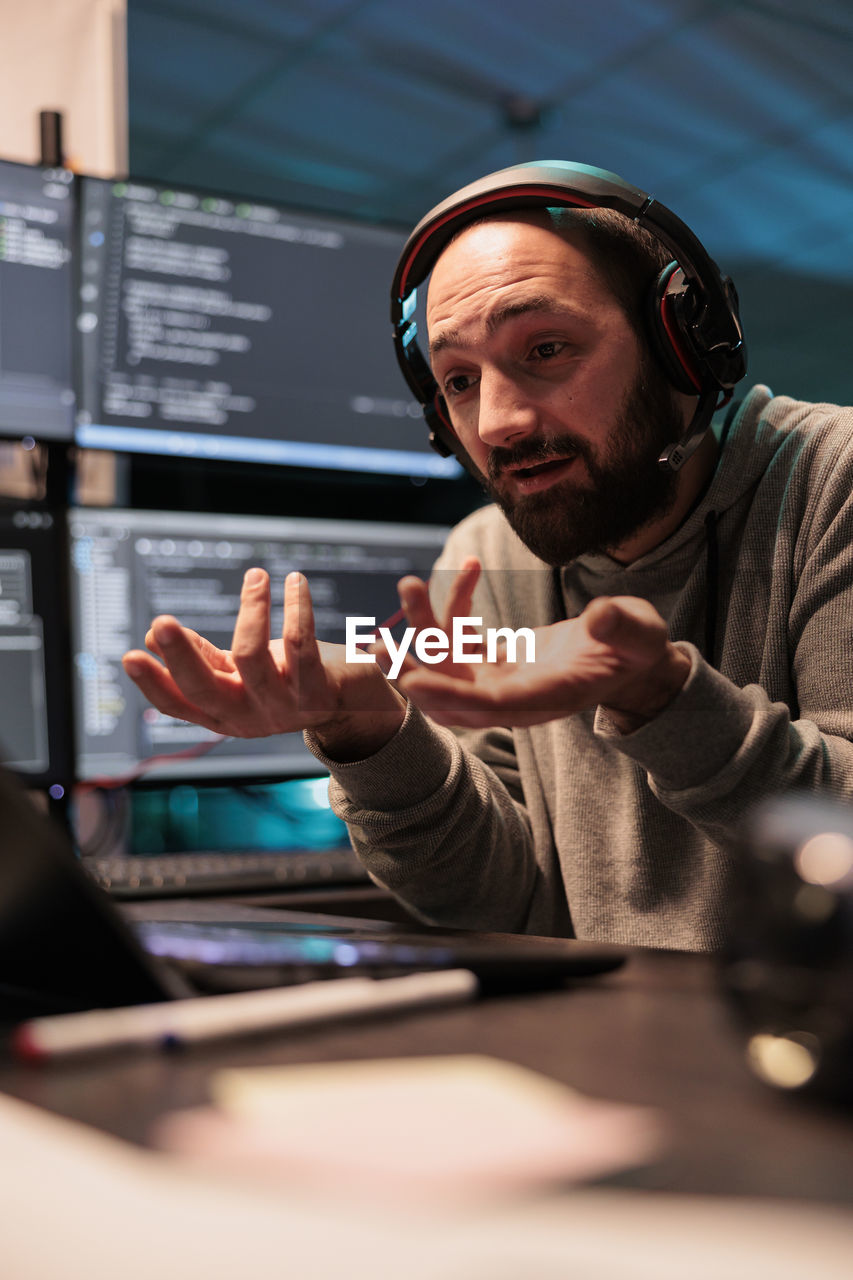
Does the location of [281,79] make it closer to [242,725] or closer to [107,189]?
[107,189]

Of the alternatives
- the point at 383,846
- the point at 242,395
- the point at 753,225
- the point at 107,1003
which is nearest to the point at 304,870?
the point at 383,846

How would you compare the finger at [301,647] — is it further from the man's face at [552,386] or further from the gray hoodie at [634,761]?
the man's face at [552,386]

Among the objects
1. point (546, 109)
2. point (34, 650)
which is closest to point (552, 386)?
point (34, 650)

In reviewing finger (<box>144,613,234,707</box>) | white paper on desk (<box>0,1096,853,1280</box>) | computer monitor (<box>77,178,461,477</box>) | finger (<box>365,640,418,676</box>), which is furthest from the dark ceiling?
white paper on desk (<box>0,1096,853,1280</box>)

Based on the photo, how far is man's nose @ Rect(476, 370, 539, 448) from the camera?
810 mm

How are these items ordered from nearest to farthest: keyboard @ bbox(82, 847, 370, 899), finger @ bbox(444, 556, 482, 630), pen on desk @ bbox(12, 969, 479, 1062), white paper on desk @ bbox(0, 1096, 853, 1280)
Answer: white paper on desk @ bbox(0, 1096, 853, 1280) → pen on desk @ bbox(12, 969, 479, 1062) → finger @ bbox(444, 556, 482, 630) → keyboard @ bbox(82, 847, 370, 899)

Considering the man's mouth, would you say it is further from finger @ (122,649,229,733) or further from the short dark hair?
finger @ (122,649,229,733)

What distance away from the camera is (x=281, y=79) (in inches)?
115

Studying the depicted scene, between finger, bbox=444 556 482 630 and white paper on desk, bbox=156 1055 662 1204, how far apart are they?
0.35 m

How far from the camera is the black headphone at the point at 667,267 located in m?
0.79

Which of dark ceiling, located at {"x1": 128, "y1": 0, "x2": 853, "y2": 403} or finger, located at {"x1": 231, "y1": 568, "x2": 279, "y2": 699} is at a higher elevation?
dark ceiling, located at {"x1": 128, "y1": 0, "x2": 853, "y2": 403}

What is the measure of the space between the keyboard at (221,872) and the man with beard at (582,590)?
10.7 inches

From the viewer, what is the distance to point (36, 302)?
4.70 ft

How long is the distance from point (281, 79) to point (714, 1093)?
3.12 metres
